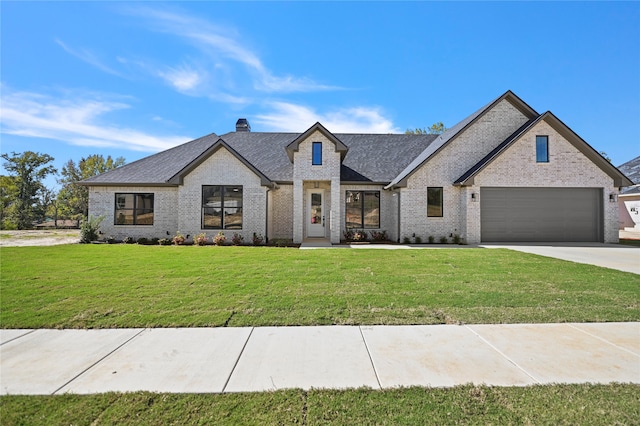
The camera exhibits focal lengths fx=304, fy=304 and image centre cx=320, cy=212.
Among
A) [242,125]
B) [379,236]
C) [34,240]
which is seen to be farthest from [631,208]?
[34,240]

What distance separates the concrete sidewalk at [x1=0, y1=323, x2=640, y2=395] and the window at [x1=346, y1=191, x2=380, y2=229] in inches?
504

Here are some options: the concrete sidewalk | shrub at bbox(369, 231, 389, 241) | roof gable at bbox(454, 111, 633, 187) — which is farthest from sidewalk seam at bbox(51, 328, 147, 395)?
roof gable at bbox(454, 111, 633, 187)

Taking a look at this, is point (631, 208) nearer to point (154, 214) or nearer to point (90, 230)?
point (154, 214)

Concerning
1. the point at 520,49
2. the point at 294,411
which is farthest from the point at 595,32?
the point at 294,411

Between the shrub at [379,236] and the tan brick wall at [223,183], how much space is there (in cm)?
600

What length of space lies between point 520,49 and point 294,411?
1767cm

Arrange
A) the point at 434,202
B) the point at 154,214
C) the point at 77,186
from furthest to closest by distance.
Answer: the point at 77,186 < the point at 154,214 < the point at 434,202

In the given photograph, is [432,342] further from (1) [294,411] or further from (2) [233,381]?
(2) [233,381]

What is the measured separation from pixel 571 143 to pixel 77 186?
4526cm

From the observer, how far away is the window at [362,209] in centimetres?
1731

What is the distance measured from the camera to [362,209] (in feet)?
→ 57.2

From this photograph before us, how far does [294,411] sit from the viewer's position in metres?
2.58

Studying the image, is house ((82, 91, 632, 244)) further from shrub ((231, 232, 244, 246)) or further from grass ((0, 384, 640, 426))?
grass ((0, 384, 640, 426))

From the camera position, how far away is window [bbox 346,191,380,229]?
17312 millimetres
